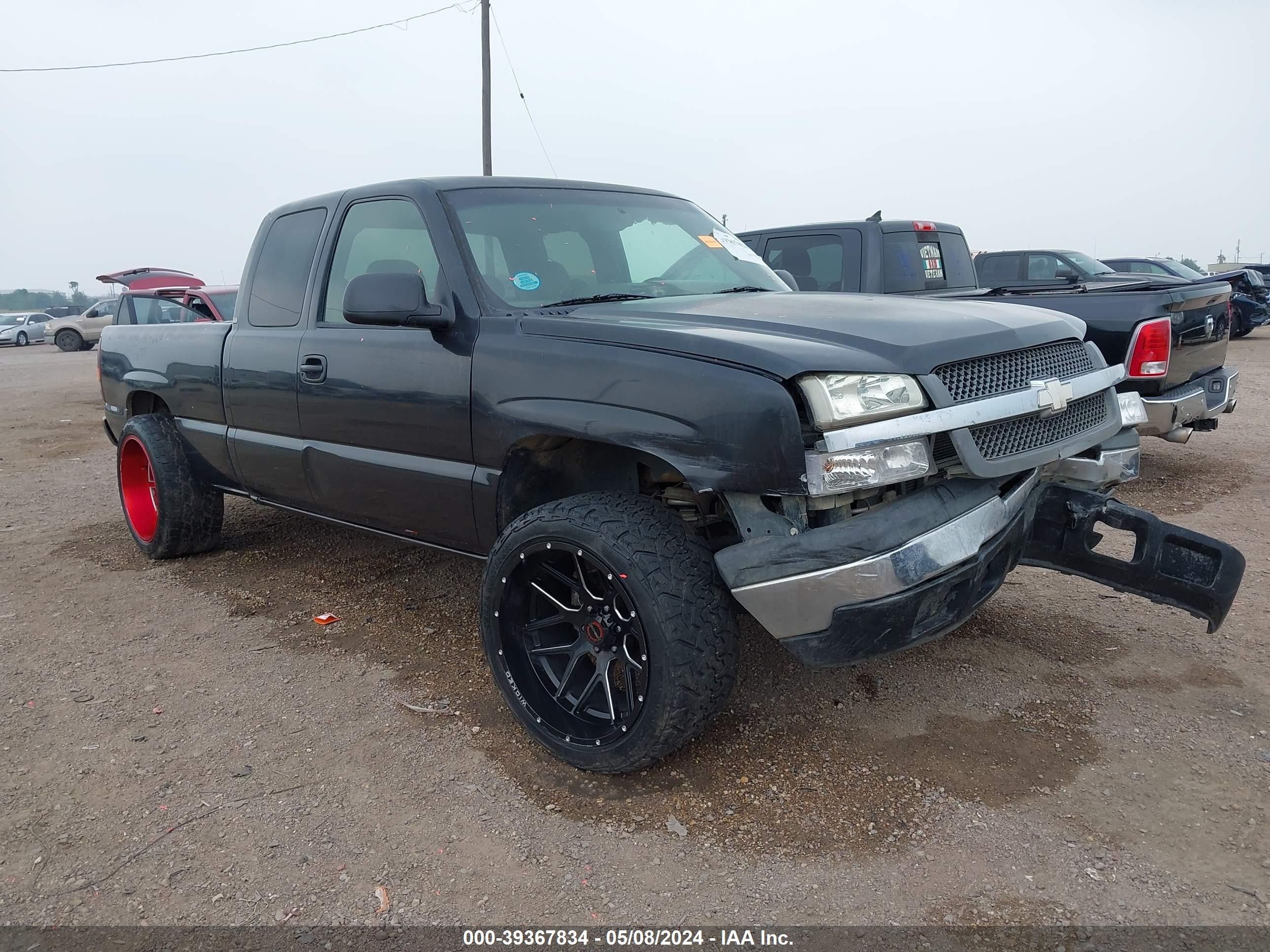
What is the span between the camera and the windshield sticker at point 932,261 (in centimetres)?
708

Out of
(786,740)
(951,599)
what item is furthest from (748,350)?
(786,740)

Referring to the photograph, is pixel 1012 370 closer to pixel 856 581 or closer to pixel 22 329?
pixel 856 581

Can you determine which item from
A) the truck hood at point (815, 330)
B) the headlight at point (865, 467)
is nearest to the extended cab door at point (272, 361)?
the truck hood at point (815, 330)

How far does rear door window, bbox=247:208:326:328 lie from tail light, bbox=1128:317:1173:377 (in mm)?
4497

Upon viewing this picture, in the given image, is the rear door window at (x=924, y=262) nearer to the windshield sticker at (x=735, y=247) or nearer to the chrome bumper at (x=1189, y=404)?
the chrome bumper at (x=1189, y=404)

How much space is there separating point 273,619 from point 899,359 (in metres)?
3.08

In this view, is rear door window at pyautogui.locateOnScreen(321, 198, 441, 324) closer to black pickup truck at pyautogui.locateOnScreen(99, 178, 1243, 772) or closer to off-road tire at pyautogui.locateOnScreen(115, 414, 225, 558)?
black pickup truck at pyautogui.locateOnScreen(99, 178, 1243, 772)

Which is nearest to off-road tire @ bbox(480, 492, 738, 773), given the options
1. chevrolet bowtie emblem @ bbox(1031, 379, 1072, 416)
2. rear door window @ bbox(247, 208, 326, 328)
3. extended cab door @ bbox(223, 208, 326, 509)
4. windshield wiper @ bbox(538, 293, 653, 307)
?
windshield wiper @ bbox(538, 293, 653, 307)

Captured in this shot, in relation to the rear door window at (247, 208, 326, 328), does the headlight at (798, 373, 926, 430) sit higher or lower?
lower

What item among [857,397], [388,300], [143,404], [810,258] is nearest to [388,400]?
[388,300]

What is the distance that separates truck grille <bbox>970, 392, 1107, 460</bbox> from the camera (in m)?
2.59

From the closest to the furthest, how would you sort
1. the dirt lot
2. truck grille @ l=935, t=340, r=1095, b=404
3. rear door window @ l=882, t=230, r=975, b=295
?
the dirt lot → truck grille @ l=935, t=340, r=1095, b=404 → rear door window @ l=882, t=230, r=975, b=295

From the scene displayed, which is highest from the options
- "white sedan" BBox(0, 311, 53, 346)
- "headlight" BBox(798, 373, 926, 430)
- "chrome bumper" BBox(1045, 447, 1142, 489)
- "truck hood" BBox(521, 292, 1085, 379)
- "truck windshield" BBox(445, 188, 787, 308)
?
"truck windshield" BBox(445, 188, 787, 308)

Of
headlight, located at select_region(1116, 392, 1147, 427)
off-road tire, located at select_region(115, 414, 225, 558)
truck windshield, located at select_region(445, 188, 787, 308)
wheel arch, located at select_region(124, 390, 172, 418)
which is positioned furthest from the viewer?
wheel arch, located at select_region(124, 390, 172, 418)
